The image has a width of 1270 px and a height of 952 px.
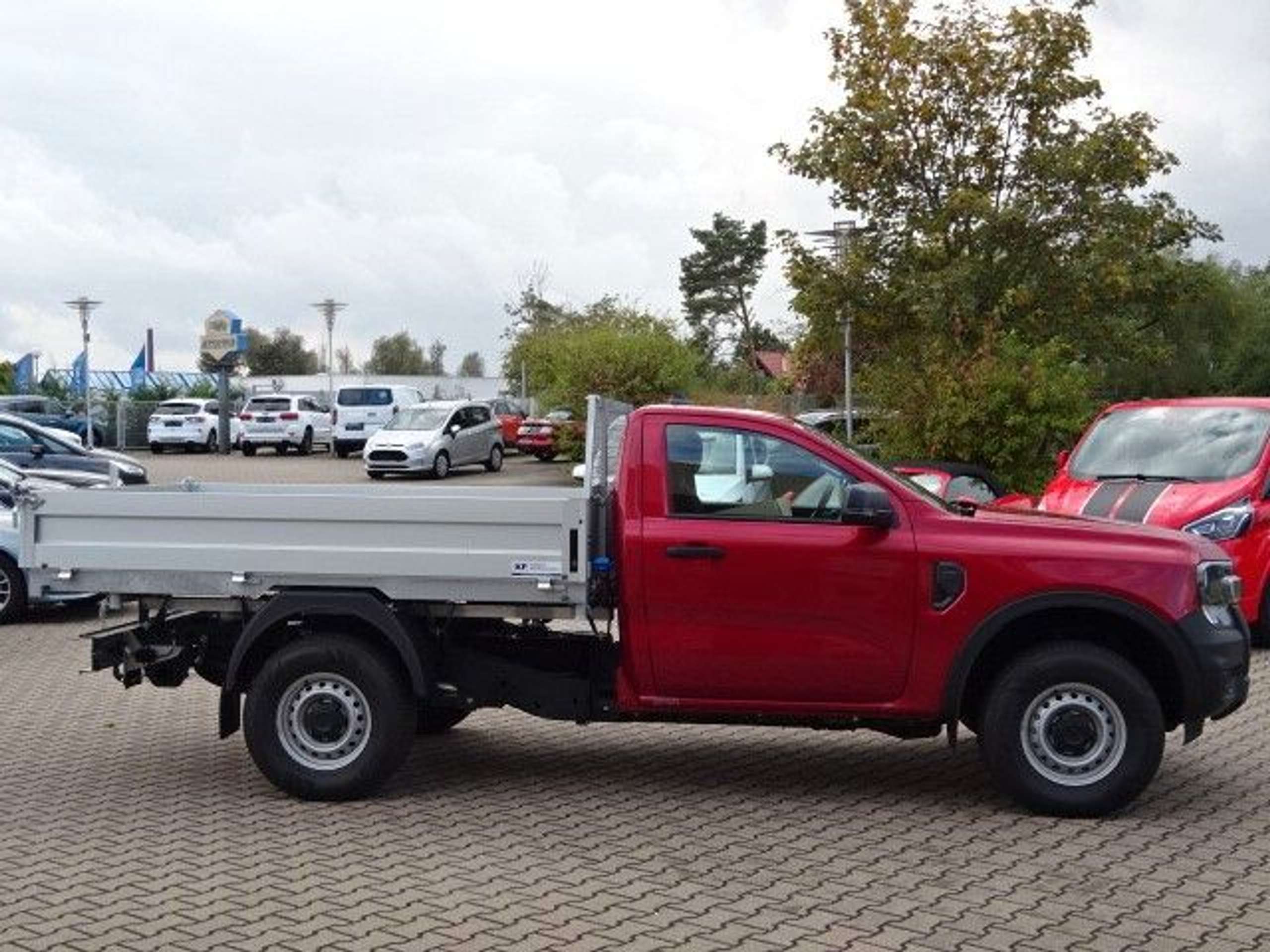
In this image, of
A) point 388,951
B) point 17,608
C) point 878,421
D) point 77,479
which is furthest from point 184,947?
point 878,421

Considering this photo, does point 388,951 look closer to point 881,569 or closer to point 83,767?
point 881,569

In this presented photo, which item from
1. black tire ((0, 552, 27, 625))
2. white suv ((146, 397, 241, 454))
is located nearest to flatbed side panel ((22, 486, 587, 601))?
black tire ((0, 552, 27, 625))

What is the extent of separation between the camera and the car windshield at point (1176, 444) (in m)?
13.8

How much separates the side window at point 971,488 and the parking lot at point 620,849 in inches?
213

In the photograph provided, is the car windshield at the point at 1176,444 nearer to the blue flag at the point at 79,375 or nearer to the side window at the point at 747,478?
the side window at the point at 747,478

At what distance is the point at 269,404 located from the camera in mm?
51156

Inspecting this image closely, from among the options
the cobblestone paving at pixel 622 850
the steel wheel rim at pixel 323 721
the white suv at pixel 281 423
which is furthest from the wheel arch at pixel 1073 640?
the white suv at pixel 281 423

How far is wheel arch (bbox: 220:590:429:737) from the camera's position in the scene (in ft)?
27.2

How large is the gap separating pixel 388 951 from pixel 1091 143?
70.0ft

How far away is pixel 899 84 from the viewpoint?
25.4 metres

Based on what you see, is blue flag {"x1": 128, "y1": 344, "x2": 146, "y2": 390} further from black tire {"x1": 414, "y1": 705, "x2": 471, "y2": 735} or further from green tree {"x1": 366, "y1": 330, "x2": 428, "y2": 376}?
black tire {"x1": 414, "y1": 705, "x2": 471, "y2": 735}

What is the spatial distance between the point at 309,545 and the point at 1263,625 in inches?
329

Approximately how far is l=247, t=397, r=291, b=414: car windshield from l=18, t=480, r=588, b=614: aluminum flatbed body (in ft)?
140

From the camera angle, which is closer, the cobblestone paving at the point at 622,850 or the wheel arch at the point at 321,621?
the cobblestone paving at the point at 622,850
